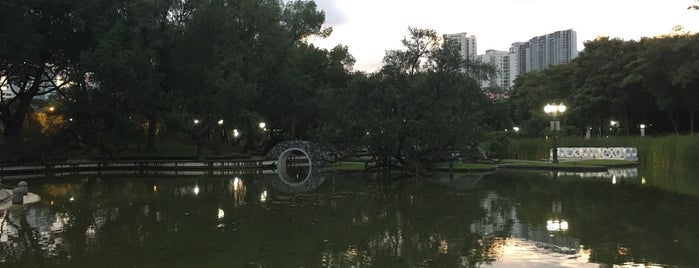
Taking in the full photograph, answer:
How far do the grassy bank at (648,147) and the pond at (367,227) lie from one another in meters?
10.8

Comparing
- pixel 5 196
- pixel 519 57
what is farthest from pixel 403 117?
pixel 519 57

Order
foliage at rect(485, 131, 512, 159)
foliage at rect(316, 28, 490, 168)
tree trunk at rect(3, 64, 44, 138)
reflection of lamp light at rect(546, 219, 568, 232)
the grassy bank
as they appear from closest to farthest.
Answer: reflection of lamp light at rect(546, 219, 568, 232) < foliage at rect(316, 28, 490, 168) < the grassy bank < foliage at rect(485, 131, 512, 159) < tree trunk at rect(3, 64, 44, 138)

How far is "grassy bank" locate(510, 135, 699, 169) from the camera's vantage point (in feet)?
97.2

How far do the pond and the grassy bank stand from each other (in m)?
10.8

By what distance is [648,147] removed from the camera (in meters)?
33.1

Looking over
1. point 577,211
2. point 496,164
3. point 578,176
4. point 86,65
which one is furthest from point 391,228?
point 86,65

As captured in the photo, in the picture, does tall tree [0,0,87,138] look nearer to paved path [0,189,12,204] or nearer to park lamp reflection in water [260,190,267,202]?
paved path [0,189,12,204]

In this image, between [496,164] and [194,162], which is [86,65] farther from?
[496,164]

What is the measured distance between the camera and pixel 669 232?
10.6 m

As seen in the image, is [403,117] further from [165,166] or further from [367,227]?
[165,166]

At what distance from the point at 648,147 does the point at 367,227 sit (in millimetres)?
27539

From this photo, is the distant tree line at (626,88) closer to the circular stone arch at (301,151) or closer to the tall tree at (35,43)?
the circular stone arch at (301,151)

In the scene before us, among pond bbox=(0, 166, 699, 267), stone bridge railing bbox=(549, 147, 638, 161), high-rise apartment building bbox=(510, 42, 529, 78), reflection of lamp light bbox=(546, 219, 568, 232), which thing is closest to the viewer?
pond bbox=(0, 166, 699, 267)

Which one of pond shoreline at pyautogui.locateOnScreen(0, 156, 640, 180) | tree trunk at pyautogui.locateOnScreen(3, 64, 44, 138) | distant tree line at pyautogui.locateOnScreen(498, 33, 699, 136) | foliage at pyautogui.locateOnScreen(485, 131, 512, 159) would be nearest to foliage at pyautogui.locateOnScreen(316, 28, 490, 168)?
pond shoreline at pyautogui.locateOnScreen(0, 156, 640, 180)
